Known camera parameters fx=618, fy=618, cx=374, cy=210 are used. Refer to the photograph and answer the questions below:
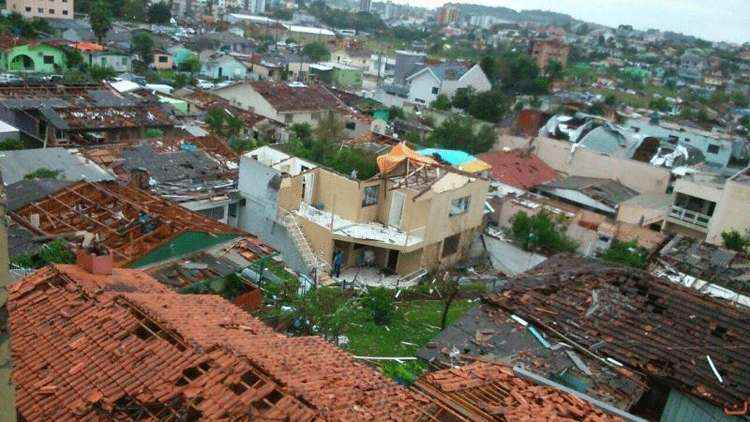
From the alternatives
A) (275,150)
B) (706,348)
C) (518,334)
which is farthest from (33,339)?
(275,150)

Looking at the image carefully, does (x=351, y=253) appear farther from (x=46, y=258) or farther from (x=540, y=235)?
(x=46, y=258)

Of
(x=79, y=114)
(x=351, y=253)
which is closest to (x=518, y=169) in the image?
(x=351, y=253)

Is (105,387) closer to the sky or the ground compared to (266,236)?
closer to the sky

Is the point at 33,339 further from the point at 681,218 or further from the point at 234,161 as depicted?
the point at 681,218

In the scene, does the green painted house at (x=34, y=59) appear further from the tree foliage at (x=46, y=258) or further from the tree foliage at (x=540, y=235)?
the tree foliage at (x=46, y=258)

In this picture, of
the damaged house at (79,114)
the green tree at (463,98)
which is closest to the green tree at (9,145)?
the damaged house at (79,114)

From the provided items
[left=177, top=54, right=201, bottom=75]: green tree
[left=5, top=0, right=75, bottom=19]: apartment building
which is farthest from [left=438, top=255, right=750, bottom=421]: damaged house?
[left=5, top=0, right=75, bottom=19]: apartment building
